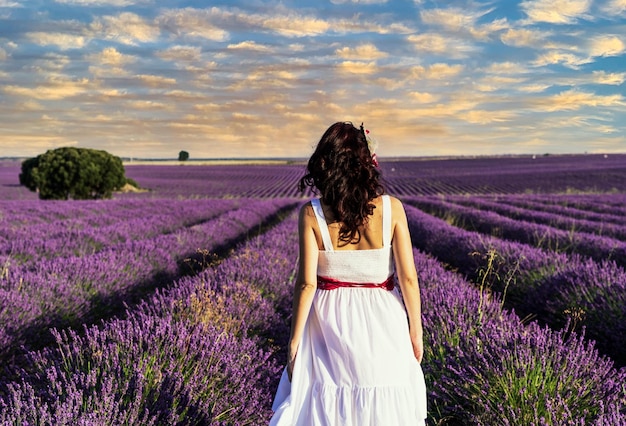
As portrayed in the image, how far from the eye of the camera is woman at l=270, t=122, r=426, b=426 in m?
2.14

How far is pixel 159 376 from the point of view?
8.56 ft

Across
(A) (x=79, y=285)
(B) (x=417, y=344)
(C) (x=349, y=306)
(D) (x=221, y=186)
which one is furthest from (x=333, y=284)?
(D) (x=221, y=186)

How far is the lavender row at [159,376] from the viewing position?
226 cm

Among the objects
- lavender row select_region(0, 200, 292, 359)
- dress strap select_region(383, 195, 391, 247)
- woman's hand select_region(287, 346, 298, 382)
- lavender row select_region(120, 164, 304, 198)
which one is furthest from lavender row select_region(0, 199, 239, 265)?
lavender row select_region(120, 164, 304, 198)

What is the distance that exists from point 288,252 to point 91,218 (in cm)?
686

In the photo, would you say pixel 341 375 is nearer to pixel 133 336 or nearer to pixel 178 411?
pixel 178 411

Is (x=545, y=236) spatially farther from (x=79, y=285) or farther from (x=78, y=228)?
(x=78, y=228)

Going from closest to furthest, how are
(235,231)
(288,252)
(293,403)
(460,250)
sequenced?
1. (293,403)
2. (288,252)
3. (460,250)
4. (235,231)

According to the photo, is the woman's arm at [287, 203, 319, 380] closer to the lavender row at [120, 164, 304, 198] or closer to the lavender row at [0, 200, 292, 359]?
the lavender row at [0, 200, 292, 359]

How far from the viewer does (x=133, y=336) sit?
3.14m

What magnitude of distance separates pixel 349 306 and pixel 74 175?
100 feet

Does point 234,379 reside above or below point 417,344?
below

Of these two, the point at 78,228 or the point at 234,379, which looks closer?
the point at 234,379

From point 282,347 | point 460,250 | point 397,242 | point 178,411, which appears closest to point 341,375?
point 397,242
